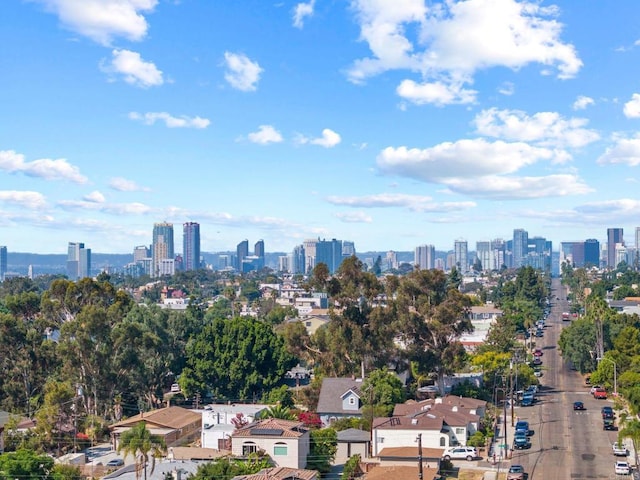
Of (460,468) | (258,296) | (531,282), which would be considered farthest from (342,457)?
(258,296)

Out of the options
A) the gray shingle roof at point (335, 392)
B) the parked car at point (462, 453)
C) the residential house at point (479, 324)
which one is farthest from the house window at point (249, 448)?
the residential house at point (479, 324)

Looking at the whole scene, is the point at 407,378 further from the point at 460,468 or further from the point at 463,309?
the point at 460,468

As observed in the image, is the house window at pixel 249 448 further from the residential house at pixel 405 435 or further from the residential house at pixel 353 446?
the residential house at pixel 405 435

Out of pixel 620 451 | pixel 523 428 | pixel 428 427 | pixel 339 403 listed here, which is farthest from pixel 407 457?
pixel 339 403

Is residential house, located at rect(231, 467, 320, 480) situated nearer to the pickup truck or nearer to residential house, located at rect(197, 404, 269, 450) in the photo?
residential house, located at rect(197, 404, 269, 450)

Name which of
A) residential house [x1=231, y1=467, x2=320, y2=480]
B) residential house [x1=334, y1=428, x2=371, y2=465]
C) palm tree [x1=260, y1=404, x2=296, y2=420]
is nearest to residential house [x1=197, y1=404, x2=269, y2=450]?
palm tree [x1=260, y1=404, x2=296, y2=420]

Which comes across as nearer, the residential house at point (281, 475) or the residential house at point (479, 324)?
the residential house at point (281, 475)
